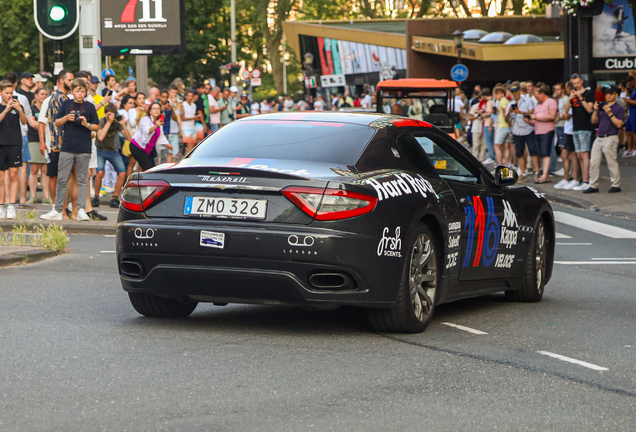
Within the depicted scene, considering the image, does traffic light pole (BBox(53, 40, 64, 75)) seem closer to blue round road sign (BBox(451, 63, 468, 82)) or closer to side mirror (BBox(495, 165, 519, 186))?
side mirror (BBox(495, 165, 519, 186))

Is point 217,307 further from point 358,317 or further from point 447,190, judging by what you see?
point 447,190

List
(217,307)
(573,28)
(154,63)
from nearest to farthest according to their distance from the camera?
(217,307) → (573,28) → (154,63)

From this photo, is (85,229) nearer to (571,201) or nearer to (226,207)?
(226,207)

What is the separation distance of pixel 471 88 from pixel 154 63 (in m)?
23.9

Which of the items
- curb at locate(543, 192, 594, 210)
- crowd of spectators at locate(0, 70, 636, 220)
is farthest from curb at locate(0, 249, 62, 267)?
curb at locate(543, 192, 594, 210)

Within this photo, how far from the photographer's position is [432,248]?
6.67 m

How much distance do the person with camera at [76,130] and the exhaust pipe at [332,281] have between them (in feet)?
24.7

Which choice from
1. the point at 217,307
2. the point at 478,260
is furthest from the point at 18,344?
the point at 478,260

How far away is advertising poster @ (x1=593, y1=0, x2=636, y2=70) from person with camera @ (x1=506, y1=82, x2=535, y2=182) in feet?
25.3

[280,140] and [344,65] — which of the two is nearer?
[280,140]

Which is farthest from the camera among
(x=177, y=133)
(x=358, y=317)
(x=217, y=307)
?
(x=177, y=133)

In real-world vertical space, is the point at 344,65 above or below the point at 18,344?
above

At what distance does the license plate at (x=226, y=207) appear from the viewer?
6113 millimetres

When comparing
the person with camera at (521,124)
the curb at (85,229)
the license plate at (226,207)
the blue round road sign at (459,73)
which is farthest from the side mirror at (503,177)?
the blue round road sign at (459,73)
